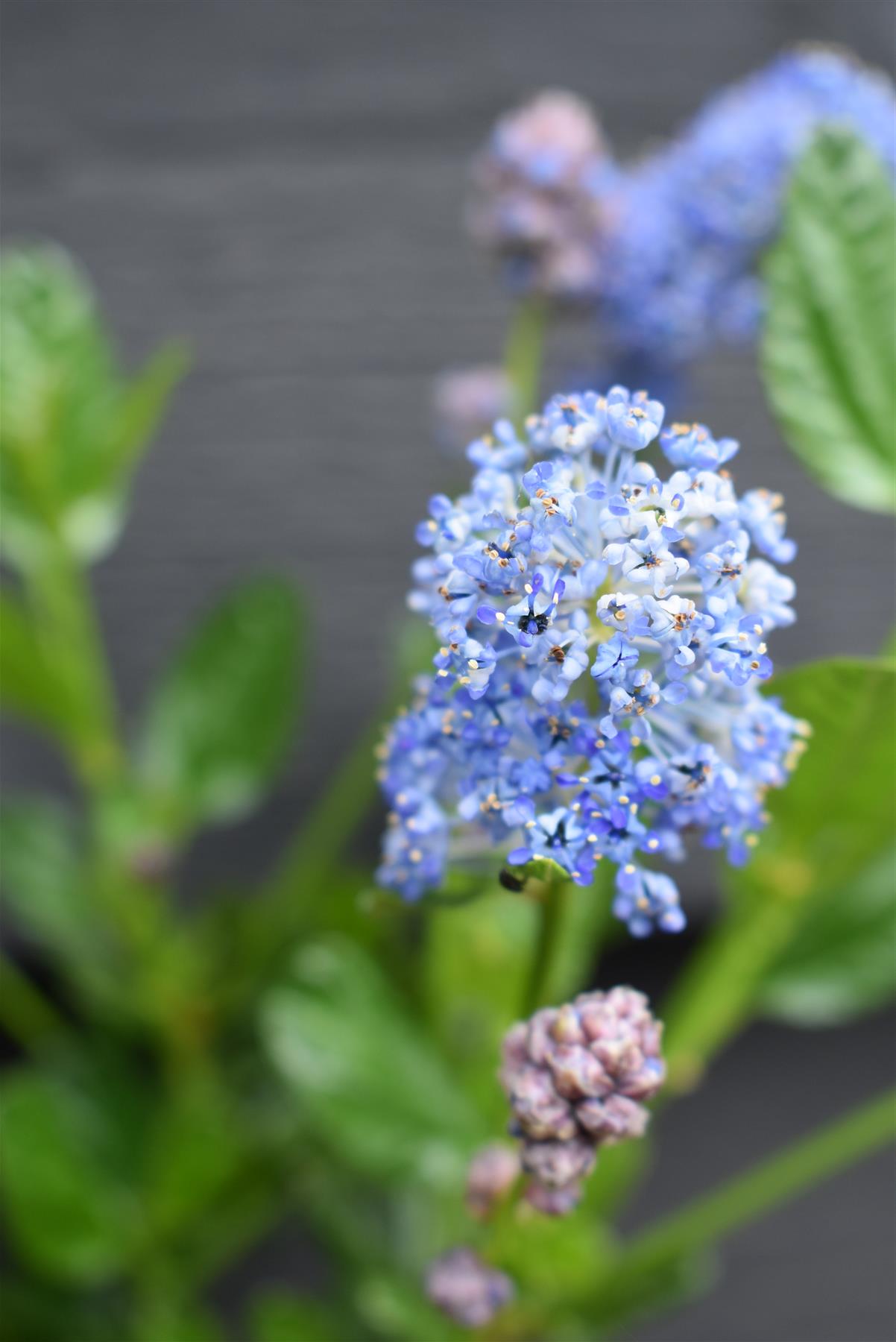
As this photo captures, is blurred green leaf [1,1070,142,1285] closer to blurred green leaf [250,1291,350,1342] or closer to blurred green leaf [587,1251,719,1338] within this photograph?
blurred green leaf [250,1291,350,1342]

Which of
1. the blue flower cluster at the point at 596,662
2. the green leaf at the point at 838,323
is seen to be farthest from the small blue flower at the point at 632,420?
the green leaf at the point at 838,323

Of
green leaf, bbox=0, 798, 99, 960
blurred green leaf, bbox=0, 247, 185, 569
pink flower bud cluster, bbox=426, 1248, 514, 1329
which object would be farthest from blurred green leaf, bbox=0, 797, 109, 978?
pink flower bud cluster, bbox=426, 1248, 514, 1329

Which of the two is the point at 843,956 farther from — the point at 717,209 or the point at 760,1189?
the point at 717,209

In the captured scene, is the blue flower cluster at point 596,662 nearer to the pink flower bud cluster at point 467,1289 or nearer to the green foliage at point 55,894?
the pink flower bud cluster at point 467,1289

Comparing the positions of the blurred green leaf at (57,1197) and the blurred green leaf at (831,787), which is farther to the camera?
the blurred green leaf at (57,1197)

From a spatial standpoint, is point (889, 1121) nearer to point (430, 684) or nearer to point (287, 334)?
point (430, 684)

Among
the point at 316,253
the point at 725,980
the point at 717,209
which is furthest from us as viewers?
the point at 316,253

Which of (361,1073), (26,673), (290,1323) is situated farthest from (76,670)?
(290,1323)
